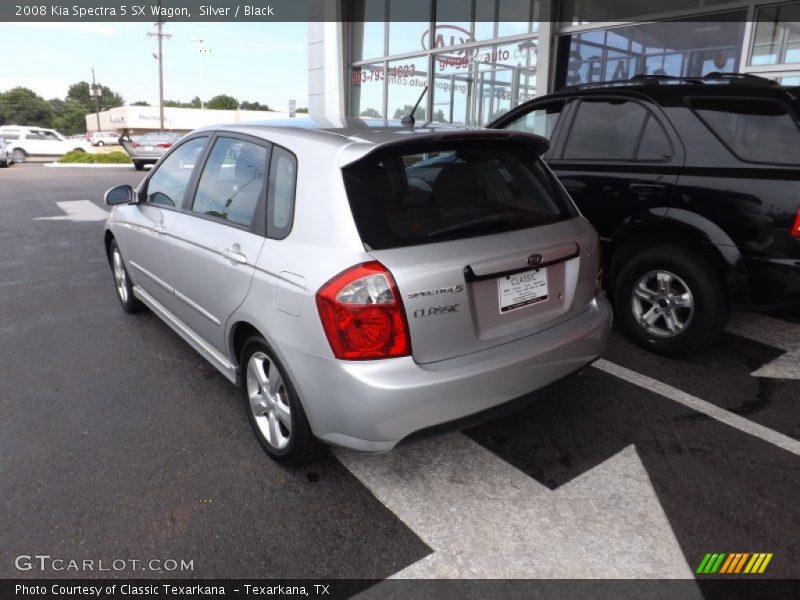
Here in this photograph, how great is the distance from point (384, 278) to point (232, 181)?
1312mm

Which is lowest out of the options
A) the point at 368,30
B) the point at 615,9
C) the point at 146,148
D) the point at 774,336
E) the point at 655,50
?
the point at 774,336

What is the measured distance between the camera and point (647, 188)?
394 centimetres

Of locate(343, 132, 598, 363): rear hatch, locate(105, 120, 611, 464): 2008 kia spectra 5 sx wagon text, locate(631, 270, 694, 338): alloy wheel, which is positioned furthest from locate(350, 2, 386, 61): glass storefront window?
locate(343, 132, 598, 363): rear hatch

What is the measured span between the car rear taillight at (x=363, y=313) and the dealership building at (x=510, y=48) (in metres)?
7.14

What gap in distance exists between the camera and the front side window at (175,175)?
11.5 feet

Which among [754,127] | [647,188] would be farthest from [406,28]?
[754,127]

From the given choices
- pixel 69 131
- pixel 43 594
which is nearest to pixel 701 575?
pixel 43 594

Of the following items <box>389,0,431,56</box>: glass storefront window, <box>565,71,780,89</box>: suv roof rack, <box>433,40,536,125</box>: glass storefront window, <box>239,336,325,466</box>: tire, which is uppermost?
<box>389,0,431,56</box>: glass storefront window

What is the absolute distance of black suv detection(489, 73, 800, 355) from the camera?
3.39 m

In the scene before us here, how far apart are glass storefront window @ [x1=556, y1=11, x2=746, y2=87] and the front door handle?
A: 23.7 feet

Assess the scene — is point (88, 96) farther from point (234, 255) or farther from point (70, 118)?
point (234, 255)

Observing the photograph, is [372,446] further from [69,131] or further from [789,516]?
[69,131]

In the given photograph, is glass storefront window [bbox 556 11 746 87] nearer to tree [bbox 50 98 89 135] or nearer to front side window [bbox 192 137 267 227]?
front side window [bbox 192 137 267 227]

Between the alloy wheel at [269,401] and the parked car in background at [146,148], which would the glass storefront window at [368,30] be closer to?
the parked car in background at [146,148]
